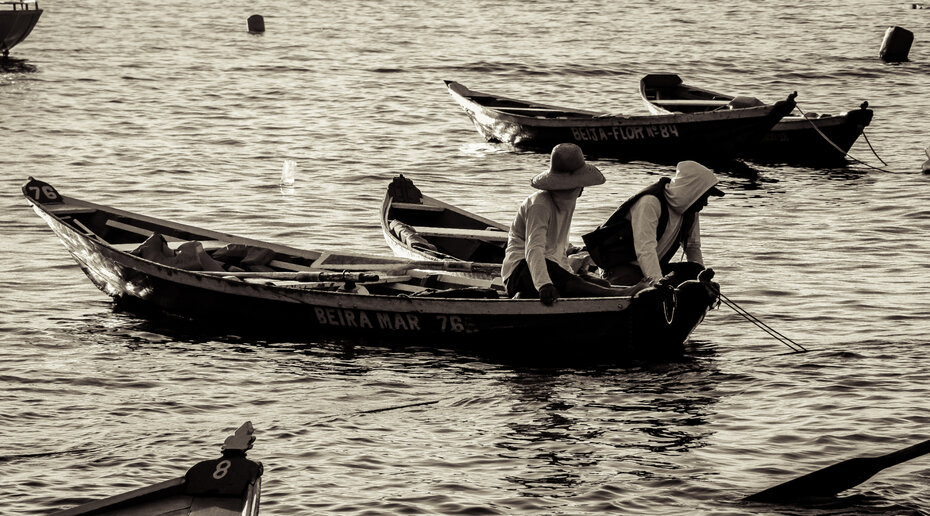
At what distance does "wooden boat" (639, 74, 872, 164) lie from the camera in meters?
22.5

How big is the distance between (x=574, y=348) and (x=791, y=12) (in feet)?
138

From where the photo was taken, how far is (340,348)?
12.9 m

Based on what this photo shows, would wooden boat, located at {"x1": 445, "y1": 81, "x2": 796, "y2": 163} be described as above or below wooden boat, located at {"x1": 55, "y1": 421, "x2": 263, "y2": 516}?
below

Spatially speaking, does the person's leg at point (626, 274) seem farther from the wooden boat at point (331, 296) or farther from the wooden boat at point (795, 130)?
the wooden boat at point (795, 130)

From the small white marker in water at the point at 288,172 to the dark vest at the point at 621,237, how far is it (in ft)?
35.9

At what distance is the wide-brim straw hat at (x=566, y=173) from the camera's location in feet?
37.6

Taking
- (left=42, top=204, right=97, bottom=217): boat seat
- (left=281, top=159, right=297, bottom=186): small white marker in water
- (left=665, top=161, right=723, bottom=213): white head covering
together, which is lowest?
(left=281, top=159, right=297, bottom=186): small white marker in water

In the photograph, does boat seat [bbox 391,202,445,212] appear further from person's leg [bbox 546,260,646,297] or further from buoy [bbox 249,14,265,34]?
buoy [bbox 249,14,265,34]

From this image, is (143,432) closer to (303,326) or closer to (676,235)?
(303,326)

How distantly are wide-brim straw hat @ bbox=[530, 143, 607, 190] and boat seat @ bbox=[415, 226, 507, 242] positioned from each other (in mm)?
3467

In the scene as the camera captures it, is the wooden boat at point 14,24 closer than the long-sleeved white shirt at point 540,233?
No

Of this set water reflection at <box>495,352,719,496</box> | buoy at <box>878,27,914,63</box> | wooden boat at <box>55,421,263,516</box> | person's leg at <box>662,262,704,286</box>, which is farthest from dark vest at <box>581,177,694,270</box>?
buoy at <box>878,27,914,63</box>

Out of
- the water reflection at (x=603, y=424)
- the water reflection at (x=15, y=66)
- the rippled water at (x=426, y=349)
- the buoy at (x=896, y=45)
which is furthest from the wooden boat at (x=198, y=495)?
the buoy at (x=896, y=45)

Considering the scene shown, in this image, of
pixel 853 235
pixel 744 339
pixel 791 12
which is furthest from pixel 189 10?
pixel 744 339
